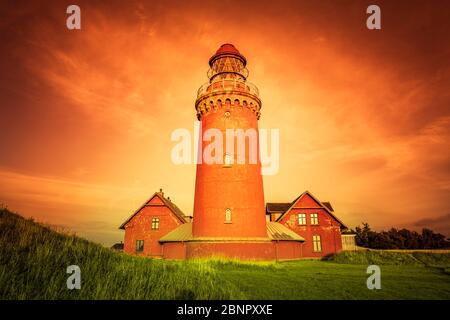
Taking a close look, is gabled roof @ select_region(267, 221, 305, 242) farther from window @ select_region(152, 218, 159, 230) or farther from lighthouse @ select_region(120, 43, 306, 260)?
window @ select_region(152, 218, 159, 230)

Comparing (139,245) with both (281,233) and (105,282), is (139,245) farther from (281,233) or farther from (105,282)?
(105,282)

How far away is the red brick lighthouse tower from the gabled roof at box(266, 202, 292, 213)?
13.8 m

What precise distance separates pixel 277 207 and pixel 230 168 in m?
17.0

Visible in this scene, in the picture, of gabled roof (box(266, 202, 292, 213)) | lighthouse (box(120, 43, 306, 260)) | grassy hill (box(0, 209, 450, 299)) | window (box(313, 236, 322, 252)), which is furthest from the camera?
gabled roof (box(266, 202, 292, 213))

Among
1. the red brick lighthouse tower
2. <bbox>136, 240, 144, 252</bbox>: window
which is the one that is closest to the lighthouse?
the red brick lighthouse tower

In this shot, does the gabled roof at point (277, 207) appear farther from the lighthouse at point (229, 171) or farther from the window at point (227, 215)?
the window at point (227, 215)

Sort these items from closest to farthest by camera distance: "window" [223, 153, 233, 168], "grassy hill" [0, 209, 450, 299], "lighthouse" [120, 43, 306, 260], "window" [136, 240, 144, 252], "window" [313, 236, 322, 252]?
"grassy hill" [0, 209, 450, 299]
"lighthouse" [120, 43, 306, 260]
"window" [223, 153, 233, 168]
"window" [313, 236, 322, 252]
"window" [136, 240, 144, 252]

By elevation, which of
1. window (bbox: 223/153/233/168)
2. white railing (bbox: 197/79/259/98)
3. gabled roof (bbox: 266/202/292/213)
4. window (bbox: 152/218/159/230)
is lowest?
window (bbox: 152/218/159/230)

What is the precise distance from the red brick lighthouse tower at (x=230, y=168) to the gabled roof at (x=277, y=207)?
45.4ft

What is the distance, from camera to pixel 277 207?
116 feet

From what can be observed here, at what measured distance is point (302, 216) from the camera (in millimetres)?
30297

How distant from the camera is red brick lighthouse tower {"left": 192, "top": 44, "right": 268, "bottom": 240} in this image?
19.9m

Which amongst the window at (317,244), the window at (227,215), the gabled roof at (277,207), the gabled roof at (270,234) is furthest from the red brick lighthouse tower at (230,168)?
the gabled roof at (277,207)
